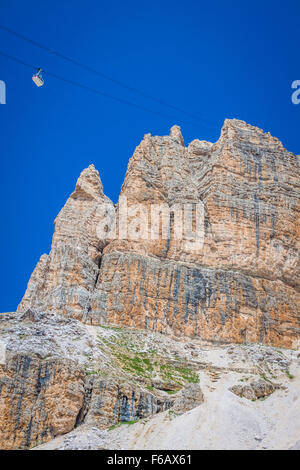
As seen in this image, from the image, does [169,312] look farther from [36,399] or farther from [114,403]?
[36,399]

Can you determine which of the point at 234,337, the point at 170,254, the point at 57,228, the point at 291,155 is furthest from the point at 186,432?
the point at 291,155

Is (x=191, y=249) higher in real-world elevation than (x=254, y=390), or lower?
higher

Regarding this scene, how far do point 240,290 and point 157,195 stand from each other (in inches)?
833

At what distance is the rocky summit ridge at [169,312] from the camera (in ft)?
172

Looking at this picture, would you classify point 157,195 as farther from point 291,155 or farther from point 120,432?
point 120,432

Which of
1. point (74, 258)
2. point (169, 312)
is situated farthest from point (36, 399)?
point (74, 258)

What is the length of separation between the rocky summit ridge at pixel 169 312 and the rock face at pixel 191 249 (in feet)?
0.66

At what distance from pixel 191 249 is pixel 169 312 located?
12.3 metres

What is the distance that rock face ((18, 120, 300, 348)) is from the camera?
85062 millimetres

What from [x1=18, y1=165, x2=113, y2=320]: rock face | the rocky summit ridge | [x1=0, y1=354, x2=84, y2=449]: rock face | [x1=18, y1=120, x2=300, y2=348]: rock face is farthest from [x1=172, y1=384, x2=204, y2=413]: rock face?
[x1=18, y1=165, x2=113, y2=320]: rock face

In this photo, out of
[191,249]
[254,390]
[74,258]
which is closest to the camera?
[254,390]

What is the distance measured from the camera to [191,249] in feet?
305

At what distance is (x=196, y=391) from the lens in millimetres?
54844

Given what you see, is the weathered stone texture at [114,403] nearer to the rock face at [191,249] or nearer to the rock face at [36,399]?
the rock face at [36,399]
